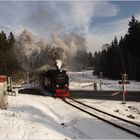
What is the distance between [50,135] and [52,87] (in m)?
28.0

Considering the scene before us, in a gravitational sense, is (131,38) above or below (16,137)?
above

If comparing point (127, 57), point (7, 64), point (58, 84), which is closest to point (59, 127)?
point (58, 84)

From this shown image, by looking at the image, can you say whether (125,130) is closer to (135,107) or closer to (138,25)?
(135,107)

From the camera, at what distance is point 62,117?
1038 inches

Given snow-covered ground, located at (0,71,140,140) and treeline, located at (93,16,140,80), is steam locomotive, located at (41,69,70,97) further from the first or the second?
treeline, located at (93,16,140,80)

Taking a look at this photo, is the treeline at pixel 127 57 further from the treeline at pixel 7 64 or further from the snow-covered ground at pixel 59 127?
the snow-covered ground at pixel 59 127

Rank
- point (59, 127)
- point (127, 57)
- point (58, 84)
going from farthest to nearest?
point (127, 57), point (58, 84), point (59, 127)

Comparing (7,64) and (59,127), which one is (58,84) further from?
(7,64)

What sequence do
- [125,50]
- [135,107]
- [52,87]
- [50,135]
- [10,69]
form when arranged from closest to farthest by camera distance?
[50,135] → [135,107] → [52,87] → [10,69] → [125,50]

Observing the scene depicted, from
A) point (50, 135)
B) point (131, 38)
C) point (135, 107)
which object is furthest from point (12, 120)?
point (131, 38)

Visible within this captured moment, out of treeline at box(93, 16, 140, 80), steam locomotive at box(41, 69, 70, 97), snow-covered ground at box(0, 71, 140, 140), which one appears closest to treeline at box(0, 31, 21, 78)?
treeline at box(93, 16, 140, 80)

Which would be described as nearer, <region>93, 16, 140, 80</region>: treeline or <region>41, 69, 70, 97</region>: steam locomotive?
<region>41, 69, 70, 97</region>: steam locomotive

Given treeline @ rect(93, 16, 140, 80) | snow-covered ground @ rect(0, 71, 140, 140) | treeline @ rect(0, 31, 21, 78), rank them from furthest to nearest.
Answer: treeline @ rect(93, 16, 140, 80) < treeline @ rect(0, 31, 21, 78) < snow-covered ground @ rect(0, 71, 140, 140)

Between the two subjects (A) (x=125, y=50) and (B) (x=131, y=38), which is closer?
(B) (x=131, y=38)
